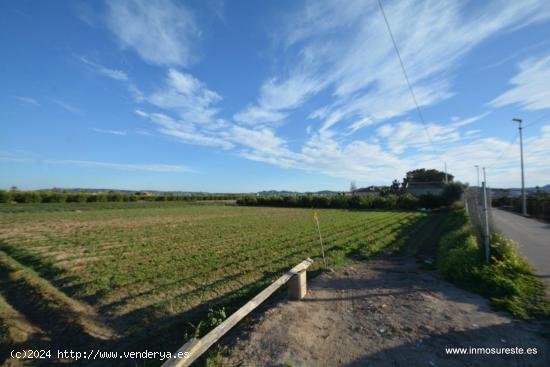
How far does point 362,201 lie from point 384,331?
130 ft

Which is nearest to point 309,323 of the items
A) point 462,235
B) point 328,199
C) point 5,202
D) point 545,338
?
point 545,338

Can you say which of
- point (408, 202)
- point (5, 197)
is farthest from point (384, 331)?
point (5, 197)

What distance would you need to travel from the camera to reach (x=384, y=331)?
3.92 meters

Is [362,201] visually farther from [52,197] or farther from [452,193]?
[52,197]

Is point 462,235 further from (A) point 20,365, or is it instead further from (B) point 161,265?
(A) point 20,365

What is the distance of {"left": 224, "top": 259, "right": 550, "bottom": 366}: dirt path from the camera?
3.26 meters

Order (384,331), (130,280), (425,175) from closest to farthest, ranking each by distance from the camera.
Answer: (384,331) < (130,280) < (425,175)

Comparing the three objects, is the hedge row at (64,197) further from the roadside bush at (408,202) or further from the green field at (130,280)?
the roadside bush at (408,202)

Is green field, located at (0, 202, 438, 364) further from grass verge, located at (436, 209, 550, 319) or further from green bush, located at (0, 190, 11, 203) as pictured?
green bush, located at (0, 190, 11, 203)

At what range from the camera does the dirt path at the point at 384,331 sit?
3.26 metres

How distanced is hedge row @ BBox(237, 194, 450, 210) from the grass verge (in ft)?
109

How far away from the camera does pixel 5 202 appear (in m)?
43.2

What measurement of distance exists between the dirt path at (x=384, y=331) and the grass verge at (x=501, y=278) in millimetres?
385

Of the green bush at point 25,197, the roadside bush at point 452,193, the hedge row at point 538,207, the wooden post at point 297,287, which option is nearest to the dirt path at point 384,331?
the wooden post at point 297,287
